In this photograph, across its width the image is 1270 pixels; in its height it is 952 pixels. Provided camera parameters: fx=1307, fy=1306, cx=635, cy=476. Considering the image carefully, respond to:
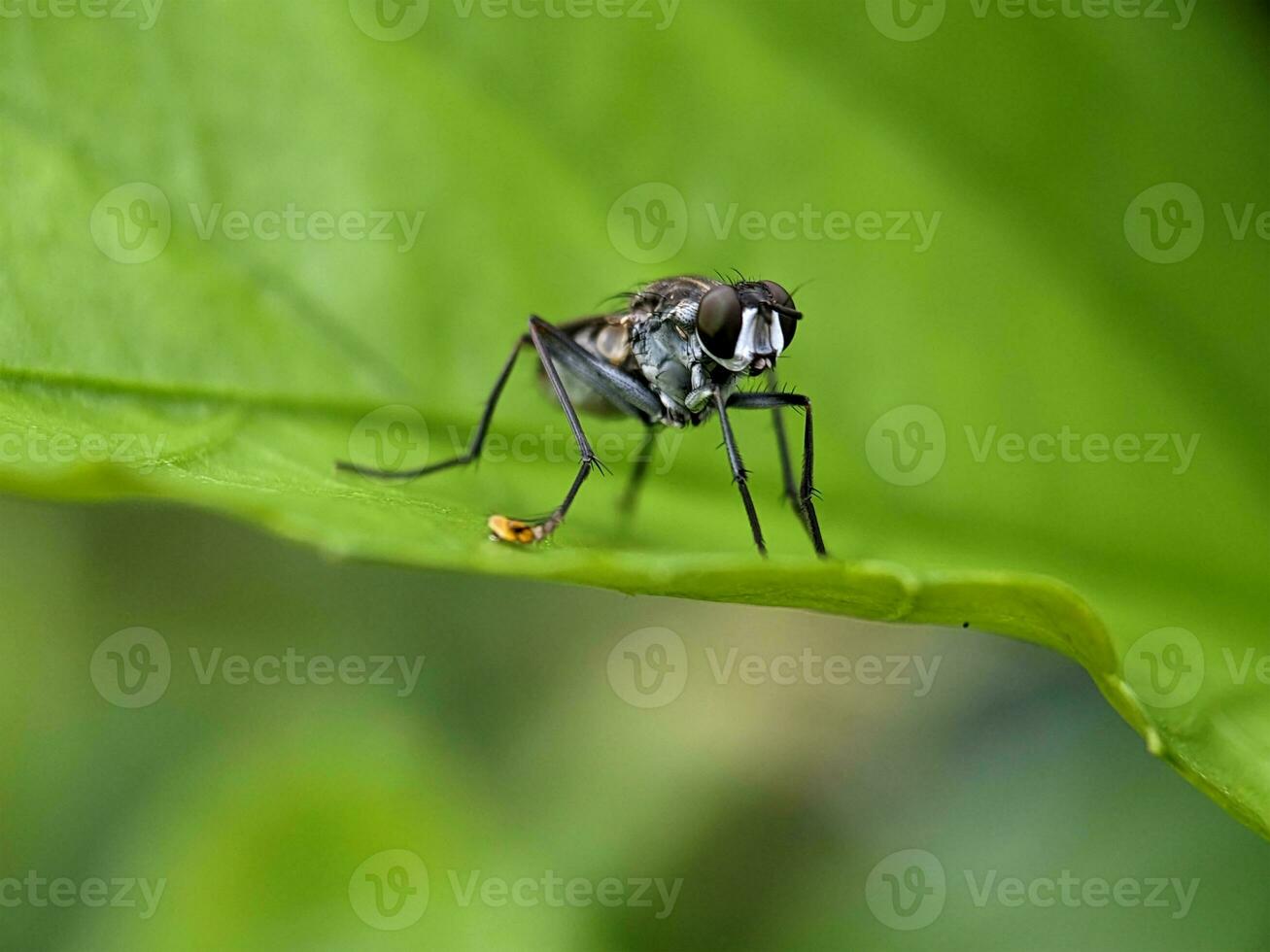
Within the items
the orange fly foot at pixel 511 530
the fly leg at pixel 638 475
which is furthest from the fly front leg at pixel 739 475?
the orange fly foot at pixel 511 530

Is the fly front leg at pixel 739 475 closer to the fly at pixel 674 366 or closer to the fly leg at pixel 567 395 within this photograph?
the fly at pixel 674 366

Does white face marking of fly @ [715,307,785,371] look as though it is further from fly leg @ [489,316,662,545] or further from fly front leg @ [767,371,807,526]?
fly leg @ [489,316,662,545]

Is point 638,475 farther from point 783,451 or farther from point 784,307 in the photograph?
point 784,307

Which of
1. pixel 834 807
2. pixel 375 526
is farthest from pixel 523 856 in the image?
pixel 375 526

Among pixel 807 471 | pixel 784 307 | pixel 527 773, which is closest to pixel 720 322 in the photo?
pixel 784 307

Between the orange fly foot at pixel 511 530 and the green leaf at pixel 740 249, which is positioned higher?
the green leaf at pixel 740 249

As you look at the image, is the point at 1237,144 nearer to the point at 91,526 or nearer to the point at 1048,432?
the point at 1048,432
